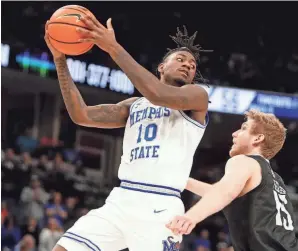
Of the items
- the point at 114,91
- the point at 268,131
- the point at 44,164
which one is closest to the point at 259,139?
the point at 268,131

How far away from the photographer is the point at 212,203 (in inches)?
119

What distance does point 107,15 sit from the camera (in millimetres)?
15305

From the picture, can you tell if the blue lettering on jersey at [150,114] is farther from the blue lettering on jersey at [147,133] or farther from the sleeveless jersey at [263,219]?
the sleeveless jersey at [263,219]

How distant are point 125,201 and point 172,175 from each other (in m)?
0.30

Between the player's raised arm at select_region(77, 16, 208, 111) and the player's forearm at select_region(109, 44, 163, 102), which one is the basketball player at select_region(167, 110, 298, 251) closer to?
the player's raised arm at select_region(77, 16, 208, 111)

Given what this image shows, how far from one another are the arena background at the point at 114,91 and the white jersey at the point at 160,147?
23.0 feet

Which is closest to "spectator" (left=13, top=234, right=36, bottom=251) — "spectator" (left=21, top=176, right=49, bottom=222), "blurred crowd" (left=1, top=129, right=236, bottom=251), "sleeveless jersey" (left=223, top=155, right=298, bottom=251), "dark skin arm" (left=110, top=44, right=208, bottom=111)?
"blurred crowd" (left=1, top=129, right=236, bottom=251)

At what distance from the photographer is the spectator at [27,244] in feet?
30.1

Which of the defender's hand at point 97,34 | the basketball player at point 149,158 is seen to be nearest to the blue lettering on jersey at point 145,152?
the basketball player at point 149,158

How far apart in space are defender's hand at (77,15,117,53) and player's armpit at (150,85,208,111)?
14.2 inches

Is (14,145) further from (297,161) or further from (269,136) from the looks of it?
(269,136)

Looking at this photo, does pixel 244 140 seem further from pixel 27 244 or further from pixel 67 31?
pixel 27 244

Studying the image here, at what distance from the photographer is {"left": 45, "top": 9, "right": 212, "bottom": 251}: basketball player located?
132 inches

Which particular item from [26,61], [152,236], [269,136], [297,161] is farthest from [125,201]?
[297,161]
